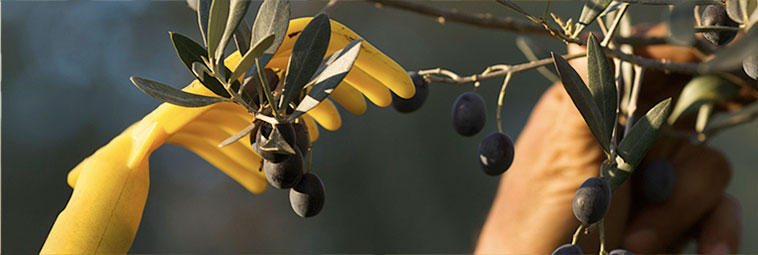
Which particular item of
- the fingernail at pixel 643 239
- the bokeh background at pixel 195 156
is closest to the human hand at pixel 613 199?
the fingernail at pixel 643 239

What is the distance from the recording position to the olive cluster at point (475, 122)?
1.21ft

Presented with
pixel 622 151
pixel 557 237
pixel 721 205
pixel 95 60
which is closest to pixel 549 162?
pixel 557 237

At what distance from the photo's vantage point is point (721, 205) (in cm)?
70

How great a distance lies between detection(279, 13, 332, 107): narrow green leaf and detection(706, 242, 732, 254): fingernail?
586 mm

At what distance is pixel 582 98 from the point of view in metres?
0.25

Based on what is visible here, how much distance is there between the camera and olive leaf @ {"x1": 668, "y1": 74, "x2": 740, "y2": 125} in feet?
1.74

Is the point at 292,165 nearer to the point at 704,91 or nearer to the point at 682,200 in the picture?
the point at 704,91

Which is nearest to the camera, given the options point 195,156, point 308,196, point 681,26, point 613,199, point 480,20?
point 681,26

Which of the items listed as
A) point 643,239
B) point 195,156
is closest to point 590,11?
point 643,239

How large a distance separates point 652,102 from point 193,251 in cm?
182

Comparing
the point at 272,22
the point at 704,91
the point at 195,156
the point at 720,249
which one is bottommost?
the point at 195,156

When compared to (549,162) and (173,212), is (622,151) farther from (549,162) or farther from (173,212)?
(173,212)

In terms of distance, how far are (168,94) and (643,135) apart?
0.22 metres

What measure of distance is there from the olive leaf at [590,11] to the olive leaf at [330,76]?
12 cm
